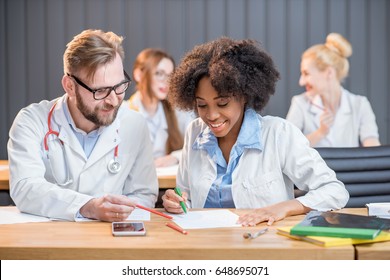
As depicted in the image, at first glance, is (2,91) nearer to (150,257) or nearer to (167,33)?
(167,33)

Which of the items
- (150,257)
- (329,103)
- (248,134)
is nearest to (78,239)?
(150,257)

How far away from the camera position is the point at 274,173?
2.68m

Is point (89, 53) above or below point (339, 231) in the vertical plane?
above

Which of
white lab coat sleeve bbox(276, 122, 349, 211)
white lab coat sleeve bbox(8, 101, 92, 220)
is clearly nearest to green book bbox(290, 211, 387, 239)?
white lab coat sleeve bbox(276, 122, 349, 211)

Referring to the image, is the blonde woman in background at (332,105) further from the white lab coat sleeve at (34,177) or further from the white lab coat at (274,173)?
the white lab coat sleeve at (34,177)

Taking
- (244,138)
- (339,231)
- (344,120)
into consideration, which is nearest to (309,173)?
(244,138)

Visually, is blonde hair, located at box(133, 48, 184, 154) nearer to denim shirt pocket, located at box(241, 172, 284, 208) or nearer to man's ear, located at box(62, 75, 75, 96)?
man's ear, located at box(62, 75, 75, 96)

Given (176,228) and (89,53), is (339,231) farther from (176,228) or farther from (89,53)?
(89,53)

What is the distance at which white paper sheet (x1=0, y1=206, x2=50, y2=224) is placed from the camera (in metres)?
2.39

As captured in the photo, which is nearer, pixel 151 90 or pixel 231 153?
pixel 231 153

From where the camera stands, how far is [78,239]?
6.84ft

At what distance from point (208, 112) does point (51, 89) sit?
354cm

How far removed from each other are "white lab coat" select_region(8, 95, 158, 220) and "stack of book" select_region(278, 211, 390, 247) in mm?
833

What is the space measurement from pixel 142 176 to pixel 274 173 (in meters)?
0.60
